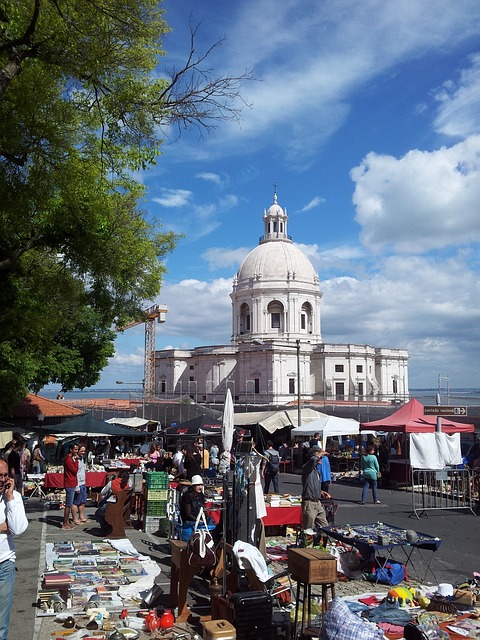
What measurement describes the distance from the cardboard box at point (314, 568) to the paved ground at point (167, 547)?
204cm

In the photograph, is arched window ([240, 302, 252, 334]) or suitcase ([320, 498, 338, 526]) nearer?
suitcase ([320, 498, 338, 526])

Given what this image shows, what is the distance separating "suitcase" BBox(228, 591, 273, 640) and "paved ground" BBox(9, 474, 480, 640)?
6.57 feet

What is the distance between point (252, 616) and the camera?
19.3 ft

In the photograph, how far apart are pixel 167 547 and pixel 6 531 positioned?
20.6 feet

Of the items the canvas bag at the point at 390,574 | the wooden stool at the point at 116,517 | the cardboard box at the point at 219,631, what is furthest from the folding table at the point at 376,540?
the wooden stool at the point at 116,517

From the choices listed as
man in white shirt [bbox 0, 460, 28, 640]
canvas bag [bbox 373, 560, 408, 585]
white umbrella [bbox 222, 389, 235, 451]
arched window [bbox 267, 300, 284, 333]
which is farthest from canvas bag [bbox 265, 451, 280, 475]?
arched window [bbox 267, 300, 284, 333]

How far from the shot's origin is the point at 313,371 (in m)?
66.1

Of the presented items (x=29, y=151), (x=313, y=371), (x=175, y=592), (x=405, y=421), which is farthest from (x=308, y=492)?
(x=313, y=371)

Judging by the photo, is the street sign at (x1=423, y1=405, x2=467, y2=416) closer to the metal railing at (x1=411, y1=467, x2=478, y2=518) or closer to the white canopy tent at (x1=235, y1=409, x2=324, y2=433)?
the metal railing at (x1=411, y1=467, x2=478, y2=518)

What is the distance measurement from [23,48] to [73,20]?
2.49 ft

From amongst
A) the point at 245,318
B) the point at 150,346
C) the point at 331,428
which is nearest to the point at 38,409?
the point at 331,428

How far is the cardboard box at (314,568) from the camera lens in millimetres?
6051

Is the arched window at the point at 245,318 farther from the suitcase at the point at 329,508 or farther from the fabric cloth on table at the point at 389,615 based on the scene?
the fabric cloth on table at the point at 389,615

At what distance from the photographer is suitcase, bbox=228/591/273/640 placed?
5.83 m
